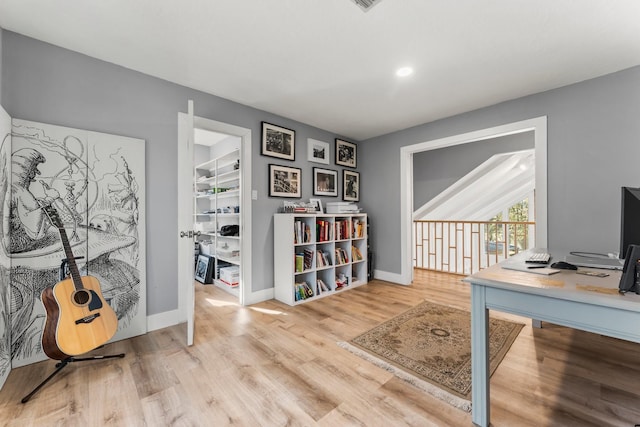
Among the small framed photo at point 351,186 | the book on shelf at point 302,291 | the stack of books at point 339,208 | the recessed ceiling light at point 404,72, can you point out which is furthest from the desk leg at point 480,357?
the small framed photo at point 351,186

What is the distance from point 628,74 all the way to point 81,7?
4065mm

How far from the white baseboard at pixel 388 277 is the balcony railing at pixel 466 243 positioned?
1.25 meters

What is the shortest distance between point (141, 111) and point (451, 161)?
4.69m

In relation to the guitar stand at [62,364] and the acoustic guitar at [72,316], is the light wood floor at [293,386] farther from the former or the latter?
the acoustic guitar at [72,316]

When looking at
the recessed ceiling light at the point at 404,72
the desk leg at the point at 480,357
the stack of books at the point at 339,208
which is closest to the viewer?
the desk leg at the point at 480,357

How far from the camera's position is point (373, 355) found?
1.86 meters

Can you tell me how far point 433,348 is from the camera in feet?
6.38

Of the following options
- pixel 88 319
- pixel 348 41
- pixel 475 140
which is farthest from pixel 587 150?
pixel 88 319

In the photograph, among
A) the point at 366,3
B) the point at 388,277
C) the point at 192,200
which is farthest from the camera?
the point at 388,277

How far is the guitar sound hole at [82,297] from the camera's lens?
5.32ft

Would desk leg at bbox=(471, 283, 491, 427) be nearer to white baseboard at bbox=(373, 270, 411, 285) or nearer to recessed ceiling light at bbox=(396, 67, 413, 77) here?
recessed ceiling light at bbox=(396, 67, 413, 77)

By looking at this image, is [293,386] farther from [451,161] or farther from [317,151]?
[451,161]

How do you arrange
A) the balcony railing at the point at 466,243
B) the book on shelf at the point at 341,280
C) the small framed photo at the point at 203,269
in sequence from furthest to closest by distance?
1. the balcony railing at the point at 466,243
2. the small framed photo at the point at 203,269
3. the book on shelf at the point at 341,280

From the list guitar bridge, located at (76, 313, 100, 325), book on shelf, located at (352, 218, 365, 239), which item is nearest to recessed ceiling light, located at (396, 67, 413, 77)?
book on shelf, located at (352, 218, 365, 239)
